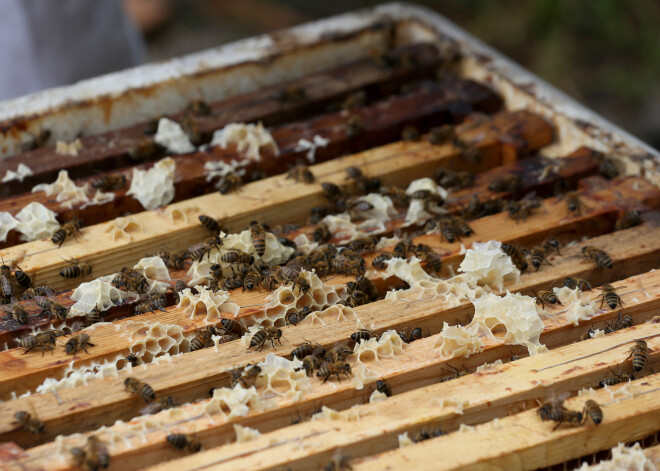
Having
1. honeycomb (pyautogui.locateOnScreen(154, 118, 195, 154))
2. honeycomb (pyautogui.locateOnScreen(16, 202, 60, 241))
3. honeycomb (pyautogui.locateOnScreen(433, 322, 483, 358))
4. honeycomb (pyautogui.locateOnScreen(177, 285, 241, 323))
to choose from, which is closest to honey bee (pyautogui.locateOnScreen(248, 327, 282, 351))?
honeycomb (pyautogui.locateOnScreen(177, 285, 241, 323))

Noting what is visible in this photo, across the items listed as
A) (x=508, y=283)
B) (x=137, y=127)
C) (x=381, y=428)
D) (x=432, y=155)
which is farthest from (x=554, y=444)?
(x=137, y=127)

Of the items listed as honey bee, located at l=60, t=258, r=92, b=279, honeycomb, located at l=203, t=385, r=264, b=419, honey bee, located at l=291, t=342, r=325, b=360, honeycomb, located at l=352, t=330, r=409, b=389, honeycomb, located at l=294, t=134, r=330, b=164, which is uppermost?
honeycomb, located at l=294, t=134, r=330, b=164

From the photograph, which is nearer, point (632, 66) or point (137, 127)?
point (137, 127)

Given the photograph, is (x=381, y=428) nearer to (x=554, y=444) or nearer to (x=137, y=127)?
(x=554, y=444)

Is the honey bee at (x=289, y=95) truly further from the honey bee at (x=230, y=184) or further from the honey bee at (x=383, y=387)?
the honey bee at (x=383, y=387)

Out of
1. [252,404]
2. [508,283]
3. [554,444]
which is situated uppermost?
[508,283]

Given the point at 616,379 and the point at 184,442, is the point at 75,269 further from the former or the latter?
the point at 616,379

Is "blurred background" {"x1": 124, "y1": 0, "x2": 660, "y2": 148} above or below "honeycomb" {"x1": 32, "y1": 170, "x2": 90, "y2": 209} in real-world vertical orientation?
above

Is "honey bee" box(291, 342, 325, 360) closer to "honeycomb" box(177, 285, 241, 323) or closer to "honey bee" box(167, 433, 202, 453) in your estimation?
"honeycomb" box(177, 285, 241, 323)

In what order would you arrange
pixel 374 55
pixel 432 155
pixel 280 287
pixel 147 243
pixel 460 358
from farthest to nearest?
pixel 374 55
pixel 432 155
pixel 147 243
pixel 280 287
pixel 460 358
